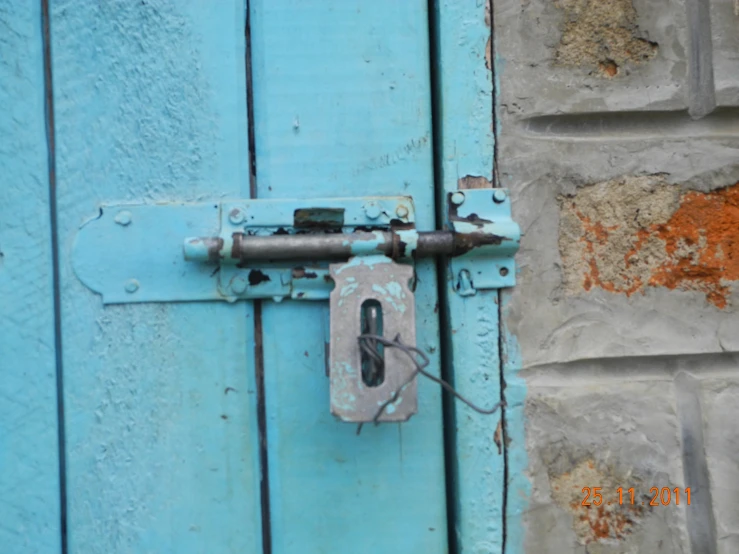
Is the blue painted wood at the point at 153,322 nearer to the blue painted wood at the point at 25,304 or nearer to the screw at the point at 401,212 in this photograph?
the blue painted wood at the point at 25,304

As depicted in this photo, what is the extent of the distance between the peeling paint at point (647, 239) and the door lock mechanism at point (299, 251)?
0.08m

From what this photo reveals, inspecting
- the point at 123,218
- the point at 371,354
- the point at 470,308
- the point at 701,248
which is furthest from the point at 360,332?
the point at 701,248

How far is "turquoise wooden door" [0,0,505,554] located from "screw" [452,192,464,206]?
0.02m

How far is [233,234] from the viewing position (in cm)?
63

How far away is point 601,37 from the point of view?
69 cm

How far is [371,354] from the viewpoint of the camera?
586 mm

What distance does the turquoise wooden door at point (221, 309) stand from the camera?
637mm

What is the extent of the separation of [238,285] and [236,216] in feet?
0.24

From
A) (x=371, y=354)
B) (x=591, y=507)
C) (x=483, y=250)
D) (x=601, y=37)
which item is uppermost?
(x=601, y=37)

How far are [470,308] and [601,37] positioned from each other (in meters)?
0.34

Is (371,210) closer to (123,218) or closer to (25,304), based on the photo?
(123,218)

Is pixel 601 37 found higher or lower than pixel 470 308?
higher

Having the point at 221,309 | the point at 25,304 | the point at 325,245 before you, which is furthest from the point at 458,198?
the point at 25,304

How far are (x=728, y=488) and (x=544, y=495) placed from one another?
0.20m
